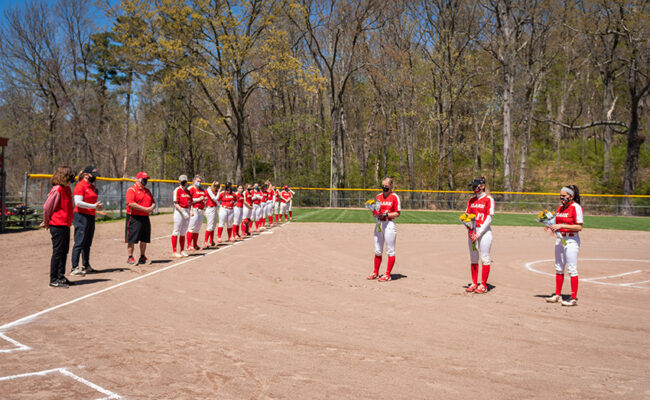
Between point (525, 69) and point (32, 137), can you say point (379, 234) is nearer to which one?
point (525, 69)

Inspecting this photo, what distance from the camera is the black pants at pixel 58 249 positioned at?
8.80 meters

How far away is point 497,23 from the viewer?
4406 centimetres

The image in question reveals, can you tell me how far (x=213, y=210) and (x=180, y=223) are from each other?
2.16 meters

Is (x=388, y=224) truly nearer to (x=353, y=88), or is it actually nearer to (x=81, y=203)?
(x=81, y=203)

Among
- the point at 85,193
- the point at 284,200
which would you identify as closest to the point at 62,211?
the point at 85,193

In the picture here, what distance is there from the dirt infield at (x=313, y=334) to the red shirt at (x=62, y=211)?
1.30 m

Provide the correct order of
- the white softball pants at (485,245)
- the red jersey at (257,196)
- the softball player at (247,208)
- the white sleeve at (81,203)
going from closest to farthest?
the white softball pants at (485,245), the white sleeve at (81,203), the softball player at (247,208), the red jersey at (257,196)

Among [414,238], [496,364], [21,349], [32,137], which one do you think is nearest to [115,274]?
[21,349]

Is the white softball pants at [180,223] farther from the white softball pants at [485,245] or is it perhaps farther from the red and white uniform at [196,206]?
the white softball pants at [485,245]

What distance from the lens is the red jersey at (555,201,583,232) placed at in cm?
829

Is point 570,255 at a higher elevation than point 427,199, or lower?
higher

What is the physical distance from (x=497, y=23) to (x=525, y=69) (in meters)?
5.49

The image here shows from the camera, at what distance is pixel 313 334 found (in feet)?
20.5

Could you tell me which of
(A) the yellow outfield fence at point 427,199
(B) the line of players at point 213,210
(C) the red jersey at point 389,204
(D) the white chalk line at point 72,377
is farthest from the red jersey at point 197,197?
(A) the yellow outfield fence at point 427,199
